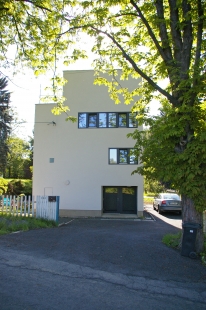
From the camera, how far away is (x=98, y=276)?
486cm

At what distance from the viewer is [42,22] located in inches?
358

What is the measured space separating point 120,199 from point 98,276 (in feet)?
42.0

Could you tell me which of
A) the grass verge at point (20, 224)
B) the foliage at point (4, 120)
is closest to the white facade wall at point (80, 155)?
the grass verge at point (20, 224)

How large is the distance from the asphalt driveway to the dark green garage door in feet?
32.6

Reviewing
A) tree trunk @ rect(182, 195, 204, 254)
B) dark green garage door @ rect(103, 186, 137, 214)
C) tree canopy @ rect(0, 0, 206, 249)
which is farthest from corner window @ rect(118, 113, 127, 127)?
tree trunk @ rect(182, 195, 204, 254)

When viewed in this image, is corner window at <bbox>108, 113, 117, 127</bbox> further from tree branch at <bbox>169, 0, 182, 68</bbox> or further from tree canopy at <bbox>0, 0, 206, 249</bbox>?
Result: tree branch at <bbox>169, 0, 182, 68</bbox>

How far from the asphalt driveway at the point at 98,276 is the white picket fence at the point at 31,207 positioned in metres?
4.89

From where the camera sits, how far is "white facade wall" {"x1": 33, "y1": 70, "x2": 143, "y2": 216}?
55.7 ft

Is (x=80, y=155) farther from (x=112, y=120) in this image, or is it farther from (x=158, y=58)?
(x=158, y=58)

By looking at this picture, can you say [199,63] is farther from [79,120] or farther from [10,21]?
[79,120]

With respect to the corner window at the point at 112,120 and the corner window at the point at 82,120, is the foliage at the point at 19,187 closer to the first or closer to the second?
the corner window at the point at 82,120

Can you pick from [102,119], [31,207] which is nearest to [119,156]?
[102,119]

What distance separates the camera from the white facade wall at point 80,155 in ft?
55.7

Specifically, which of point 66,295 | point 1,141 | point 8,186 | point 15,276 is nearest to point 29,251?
point 15,276
